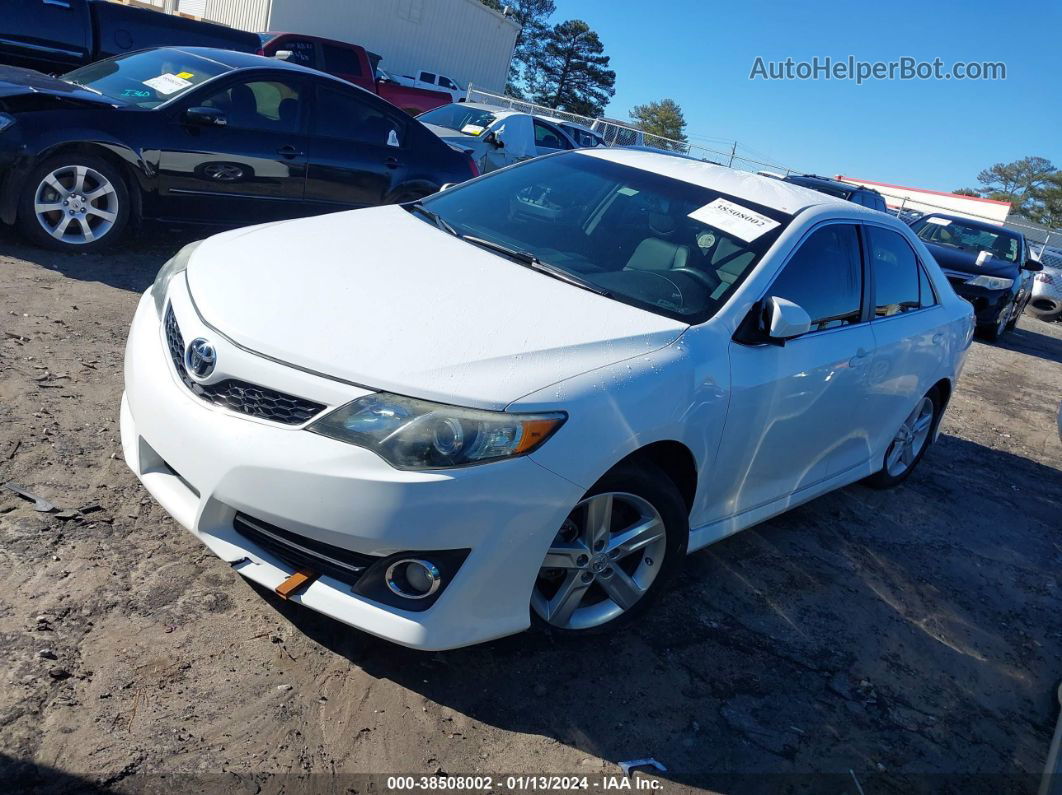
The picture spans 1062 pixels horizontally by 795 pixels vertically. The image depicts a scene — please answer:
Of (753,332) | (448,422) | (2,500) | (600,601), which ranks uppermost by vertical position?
(753,332)

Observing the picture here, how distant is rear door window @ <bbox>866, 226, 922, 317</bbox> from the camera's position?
428 cm

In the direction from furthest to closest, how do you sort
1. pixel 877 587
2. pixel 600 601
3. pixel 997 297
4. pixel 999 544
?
1. pixel 997 297
2. pixel 999 544
3. pixel 877 587
4. pixel 600 601

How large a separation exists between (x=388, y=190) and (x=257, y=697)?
5.66 m

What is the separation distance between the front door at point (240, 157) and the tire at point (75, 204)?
0.35 meters

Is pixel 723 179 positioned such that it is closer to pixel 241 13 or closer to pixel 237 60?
pixel 237 60

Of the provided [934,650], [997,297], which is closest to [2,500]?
[934,650]

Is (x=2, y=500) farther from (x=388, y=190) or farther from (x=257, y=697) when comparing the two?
(x=388, y=190)

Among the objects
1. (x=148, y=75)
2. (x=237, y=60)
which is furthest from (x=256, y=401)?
(x=237, y=60)

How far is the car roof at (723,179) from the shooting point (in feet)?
12.7

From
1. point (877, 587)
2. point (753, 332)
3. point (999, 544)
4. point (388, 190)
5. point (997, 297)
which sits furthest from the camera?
point (997, 297)

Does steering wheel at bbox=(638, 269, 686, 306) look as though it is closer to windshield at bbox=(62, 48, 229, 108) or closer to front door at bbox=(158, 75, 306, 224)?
front door at bbox=(158, 75, 306, 224)

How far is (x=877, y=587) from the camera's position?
4.11 m

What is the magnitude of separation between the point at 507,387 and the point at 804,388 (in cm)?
160

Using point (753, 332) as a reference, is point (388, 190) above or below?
below
